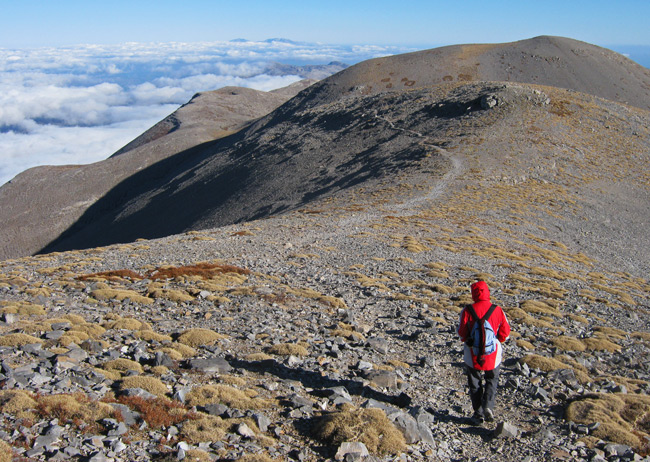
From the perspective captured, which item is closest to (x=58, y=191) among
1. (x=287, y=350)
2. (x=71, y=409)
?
(x=287, y=350)

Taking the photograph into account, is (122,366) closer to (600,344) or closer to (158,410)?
(158,410)

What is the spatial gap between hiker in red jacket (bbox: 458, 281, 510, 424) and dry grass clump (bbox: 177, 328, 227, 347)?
6981 millimetres

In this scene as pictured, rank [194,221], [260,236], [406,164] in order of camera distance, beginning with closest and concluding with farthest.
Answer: [260,236]
[406,164]
[194,221]

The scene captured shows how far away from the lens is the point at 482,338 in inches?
365

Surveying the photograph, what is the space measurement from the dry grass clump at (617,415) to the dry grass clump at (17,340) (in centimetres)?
1294

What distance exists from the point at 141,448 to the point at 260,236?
23317mm

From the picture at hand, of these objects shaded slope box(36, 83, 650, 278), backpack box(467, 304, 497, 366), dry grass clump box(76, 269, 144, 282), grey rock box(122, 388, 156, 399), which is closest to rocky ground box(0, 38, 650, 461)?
grey rock box(122, 388, 156, 399)

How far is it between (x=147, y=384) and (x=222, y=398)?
164 cm

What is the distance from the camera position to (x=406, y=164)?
57781 mm

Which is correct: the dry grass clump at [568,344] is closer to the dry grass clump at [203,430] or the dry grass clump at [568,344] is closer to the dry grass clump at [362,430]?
the dry grass clump at [362,430]

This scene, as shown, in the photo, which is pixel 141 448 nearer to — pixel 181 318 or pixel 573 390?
pixel 181 318

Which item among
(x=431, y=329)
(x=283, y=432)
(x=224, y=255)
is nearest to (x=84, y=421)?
(x=283, y=432)

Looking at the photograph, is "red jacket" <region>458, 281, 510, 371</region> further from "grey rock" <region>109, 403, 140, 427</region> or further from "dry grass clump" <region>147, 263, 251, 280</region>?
"dry grass clump" <region>147, 263, 251, 280</region>

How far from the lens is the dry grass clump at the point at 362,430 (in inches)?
315
